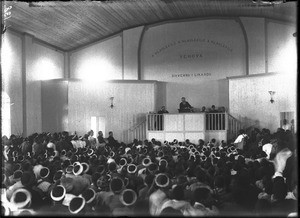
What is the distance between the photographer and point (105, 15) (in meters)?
19.5

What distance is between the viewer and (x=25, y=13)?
54.7 feet

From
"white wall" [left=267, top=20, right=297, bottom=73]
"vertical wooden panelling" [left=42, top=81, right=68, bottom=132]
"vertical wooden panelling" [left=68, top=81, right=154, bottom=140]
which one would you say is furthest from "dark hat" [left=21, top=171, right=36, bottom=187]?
"white wall" [left=267, top=20, right=297, bottom=73]

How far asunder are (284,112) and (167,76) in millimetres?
7022

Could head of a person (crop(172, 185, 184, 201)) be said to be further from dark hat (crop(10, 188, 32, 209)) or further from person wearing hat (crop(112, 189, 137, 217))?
dark hat (crop(10, 188, 32, 209))

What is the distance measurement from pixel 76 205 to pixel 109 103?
676 inches

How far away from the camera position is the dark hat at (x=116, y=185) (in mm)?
5227

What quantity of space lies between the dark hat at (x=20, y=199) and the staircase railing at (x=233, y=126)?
579 inches

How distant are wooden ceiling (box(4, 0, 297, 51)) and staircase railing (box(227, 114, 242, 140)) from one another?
5.50m

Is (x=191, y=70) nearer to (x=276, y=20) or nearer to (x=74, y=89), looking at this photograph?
(x=276, y=20)

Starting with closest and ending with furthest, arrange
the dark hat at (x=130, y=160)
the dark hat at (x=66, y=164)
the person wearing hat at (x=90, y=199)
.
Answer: the person wearing hat at (x=90, y=199) < the dark hat at (x=66, y=164) < the dark hat at (x=130, y=160)

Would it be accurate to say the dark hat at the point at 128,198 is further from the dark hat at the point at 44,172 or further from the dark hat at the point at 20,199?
the dark hat at the point at 44,172

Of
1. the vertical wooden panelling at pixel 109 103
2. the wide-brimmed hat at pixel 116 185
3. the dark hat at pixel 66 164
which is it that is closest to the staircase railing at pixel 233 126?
the vertical wooden panelling at pixel 109 103

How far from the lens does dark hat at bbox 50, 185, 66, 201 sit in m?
4.99

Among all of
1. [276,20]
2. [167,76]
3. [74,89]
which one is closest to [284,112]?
[276,20]
